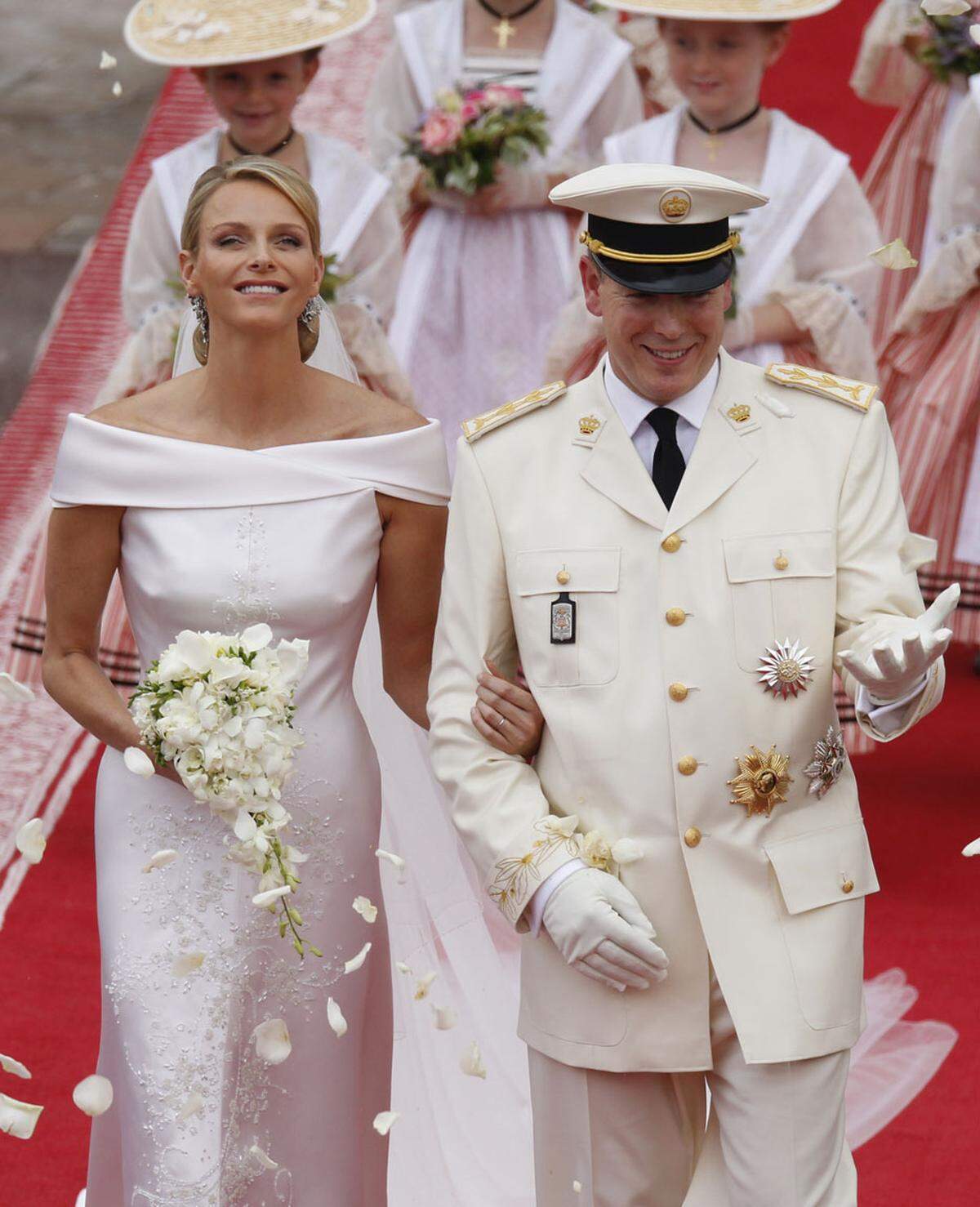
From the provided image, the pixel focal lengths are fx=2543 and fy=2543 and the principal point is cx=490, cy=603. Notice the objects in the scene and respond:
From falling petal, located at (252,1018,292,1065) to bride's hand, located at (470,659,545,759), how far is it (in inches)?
23.8

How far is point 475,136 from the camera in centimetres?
677

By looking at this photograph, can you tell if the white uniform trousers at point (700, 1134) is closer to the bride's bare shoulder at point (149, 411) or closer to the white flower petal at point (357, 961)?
the white flower petal at point (357, 961)

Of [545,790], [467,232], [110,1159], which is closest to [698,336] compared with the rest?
[545,790]

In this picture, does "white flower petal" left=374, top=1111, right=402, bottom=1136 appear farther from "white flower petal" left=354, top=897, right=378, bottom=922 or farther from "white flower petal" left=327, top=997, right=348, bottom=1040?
"white flower petal" left=354, top=897, right=378, bottom=922

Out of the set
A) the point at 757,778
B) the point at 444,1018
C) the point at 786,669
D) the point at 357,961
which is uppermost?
the point at 786,669

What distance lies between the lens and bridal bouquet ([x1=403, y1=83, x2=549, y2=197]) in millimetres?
6781

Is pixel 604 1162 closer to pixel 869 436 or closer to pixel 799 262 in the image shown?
pixel 869 436

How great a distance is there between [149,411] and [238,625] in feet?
1.19

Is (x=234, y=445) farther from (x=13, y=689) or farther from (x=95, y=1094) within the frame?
(x=95, y=1094)

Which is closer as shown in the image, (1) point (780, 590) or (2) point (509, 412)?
(1) point (780, 590)

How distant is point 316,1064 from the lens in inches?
150

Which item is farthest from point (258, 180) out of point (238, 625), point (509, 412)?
point (238, 625)

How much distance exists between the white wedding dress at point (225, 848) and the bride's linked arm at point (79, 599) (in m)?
0.03

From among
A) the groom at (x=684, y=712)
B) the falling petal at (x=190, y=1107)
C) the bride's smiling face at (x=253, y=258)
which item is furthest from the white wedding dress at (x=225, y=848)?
the groom at (x=684, y=712)
